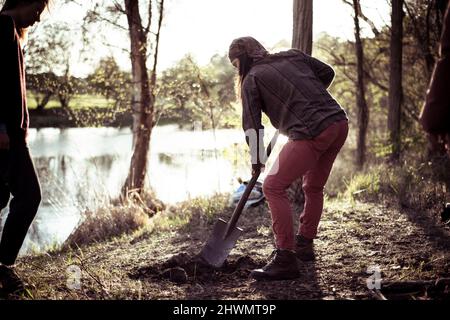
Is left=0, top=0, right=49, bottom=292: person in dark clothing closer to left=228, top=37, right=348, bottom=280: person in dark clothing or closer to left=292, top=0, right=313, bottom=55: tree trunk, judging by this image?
left=228, top=37, right=348, bottom=280: person in dark clothing

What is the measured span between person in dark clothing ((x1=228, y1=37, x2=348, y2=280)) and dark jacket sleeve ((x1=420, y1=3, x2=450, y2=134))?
3.39ft

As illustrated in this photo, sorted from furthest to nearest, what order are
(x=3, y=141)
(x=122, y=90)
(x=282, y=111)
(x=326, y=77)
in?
1. (x=122, y=90)
2. (x=326, y=77)
3. (x=282, y=111)
4. (x=3, y=141)

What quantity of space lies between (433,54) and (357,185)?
447 centimetres

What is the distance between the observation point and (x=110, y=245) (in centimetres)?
574

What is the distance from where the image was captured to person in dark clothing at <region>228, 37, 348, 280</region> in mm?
3492

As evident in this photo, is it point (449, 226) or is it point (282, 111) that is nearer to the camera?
point (282, 111)

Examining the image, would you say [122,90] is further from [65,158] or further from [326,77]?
[65,158]

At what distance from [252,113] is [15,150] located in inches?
65.0

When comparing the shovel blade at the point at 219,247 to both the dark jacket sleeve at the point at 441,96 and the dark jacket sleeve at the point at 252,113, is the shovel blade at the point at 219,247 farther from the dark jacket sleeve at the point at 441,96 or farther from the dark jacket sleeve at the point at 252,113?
the dark jacket sleeve at the point at 441,96

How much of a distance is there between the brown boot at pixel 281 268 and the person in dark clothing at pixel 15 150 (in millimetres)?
1682

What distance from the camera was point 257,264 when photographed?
4.13 m

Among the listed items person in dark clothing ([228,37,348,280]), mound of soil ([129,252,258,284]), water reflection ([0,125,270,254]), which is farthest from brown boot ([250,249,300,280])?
water reflection ([0,125,270,254])

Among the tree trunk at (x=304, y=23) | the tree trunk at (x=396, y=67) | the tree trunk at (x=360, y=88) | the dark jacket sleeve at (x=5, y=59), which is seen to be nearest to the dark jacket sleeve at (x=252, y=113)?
the dark jacket sleeve at (x=5, y=59)

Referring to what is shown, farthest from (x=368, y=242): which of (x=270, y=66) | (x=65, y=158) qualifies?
(x=65, y=158)
